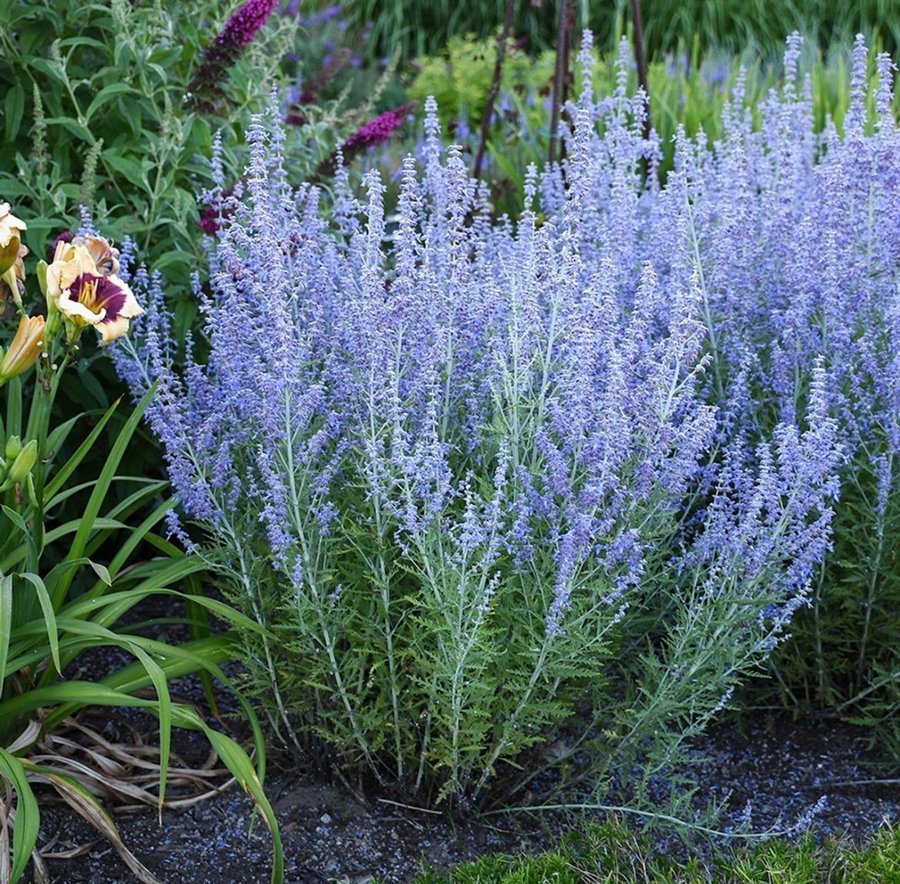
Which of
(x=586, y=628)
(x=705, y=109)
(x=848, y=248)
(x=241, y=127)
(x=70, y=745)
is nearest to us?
(x=586, y=628)

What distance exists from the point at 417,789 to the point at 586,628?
2.12 feet

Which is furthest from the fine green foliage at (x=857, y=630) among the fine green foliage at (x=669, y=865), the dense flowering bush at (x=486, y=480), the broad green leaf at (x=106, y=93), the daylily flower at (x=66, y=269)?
the broad green leaf at (x=106, y=93)

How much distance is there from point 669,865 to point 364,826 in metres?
0.70

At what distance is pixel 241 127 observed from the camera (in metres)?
4.24

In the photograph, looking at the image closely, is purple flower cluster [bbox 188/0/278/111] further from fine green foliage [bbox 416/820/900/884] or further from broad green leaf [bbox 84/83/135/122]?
fine green foliage [bbox 416/820/900/884]

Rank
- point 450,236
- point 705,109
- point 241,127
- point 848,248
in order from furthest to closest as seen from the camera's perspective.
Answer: point 705,109 < point 241,127 < point 848,248 < point 450,236

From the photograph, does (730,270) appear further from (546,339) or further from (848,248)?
(546,339)

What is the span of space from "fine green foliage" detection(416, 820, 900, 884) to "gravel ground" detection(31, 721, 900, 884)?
15 cm

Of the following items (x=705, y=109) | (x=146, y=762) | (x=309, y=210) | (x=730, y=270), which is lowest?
(x=146, y=762)

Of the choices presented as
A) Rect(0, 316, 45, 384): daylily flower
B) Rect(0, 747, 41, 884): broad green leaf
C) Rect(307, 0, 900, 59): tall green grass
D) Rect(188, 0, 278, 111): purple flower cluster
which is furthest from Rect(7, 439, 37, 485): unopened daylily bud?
Rect(307, 0, 900, 59): tall green grass

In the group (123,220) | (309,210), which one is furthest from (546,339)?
(123,220)

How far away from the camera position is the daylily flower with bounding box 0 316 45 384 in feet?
7.95

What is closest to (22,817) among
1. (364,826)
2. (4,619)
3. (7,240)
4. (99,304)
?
(4,619)

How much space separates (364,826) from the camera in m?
2.89
